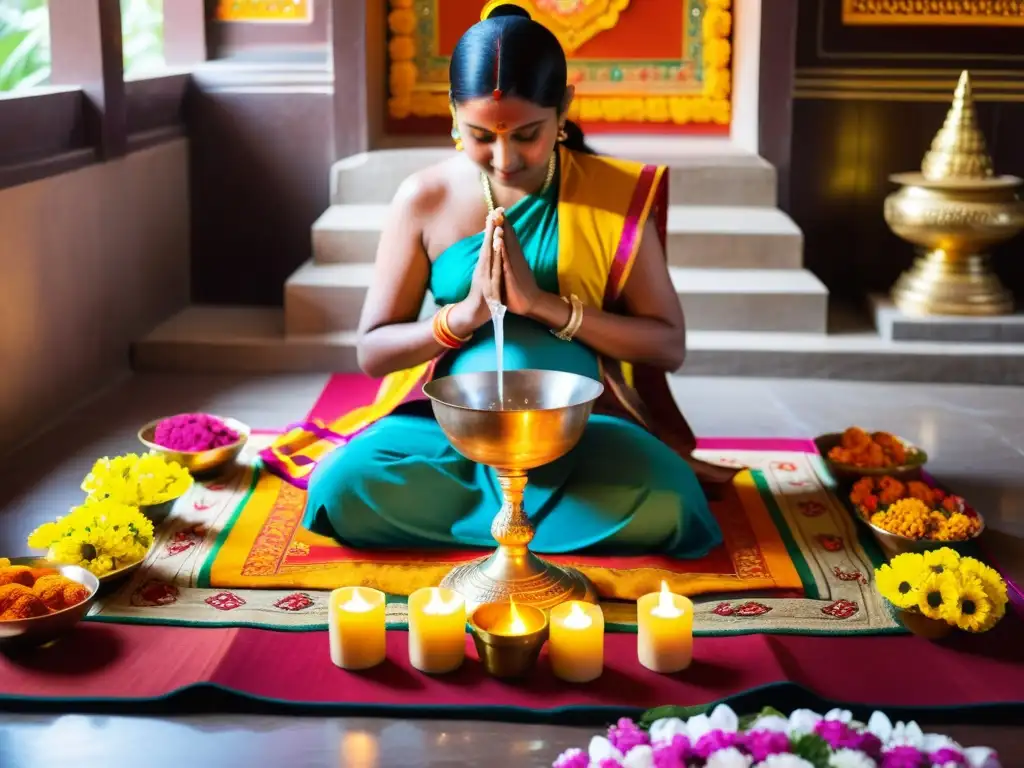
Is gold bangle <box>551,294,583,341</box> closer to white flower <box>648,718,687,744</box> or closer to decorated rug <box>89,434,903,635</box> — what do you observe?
decorated rug <box>89,434,903,635</box>

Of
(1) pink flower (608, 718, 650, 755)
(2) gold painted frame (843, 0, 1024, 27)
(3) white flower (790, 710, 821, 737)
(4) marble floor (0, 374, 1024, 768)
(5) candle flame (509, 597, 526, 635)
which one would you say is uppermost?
(2) gold painted frame (843, 0, 1024, 27)

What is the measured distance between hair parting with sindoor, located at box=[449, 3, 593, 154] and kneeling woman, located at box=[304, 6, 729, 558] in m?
0.15

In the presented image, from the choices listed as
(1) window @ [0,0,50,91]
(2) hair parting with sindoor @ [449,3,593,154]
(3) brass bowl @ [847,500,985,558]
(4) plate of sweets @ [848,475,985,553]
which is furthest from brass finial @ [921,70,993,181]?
(1) window @ [0,0,50,91]

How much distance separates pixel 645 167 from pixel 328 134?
9.46 feet

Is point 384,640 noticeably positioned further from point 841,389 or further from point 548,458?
point 841,389

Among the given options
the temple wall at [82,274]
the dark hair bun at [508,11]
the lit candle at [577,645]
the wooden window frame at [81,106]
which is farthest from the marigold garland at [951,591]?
the wooden window frame at [81,106]

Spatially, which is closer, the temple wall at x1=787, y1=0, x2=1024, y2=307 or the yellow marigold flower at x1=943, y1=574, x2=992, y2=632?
the yellow marigold flower at x1=943, y1=574, x2=992, y2=632

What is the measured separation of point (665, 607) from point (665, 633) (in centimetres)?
5

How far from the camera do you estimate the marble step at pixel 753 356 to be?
4.73 metres

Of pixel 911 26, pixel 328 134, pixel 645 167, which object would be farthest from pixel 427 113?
pixel 645 167

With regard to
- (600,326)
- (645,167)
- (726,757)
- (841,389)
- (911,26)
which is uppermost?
(911,26)

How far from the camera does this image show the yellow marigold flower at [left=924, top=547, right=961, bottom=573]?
2508mm

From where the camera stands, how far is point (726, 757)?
1.49 meters

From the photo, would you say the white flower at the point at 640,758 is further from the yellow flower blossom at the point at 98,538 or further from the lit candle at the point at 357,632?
the yellow flower blossom at the point at 98,538
